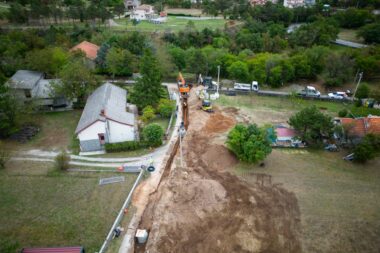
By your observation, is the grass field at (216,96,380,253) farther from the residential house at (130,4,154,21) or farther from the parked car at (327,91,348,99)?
the residential house at (130,4,154,21)

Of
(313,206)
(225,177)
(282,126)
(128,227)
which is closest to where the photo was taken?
(128,227)

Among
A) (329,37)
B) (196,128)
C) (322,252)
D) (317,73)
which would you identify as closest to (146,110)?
(196,128)

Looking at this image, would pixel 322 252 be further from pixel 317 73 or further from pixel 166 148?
pixel 317 73

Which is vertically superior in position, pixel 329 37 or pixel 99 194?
pixel 329 37

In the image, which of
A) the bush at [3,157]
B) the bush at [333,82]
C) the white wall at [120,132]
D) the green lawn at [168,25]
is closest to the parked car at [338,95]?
the bush at [333,82]

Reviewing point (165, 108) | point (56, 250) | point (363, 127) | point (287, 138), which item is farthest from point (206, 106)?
point (56, 250)

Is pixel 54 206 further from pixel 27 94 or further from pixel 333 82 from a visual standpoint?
pixel 333 82
